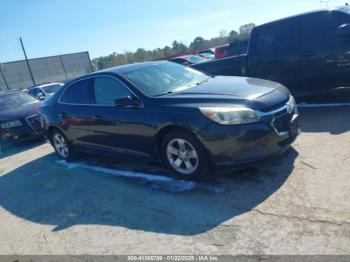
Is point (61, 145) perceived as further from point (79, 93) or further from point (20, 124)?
point (20, 124)

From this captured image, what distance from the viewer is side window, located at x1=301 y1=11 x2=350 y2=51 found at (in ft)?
21.8

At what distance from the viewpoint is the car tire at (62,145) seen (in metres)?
6.95

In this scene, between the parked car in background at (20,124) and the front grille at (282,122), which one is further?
the parked car in background at (20,124)

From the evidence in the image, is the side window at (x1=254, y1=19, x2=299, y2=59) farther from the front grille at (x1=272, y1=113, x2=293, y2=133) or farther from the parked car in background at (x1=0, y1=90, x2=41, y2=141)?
the parked car in background at (x1=0, y1=90, x2=41, y2=141)

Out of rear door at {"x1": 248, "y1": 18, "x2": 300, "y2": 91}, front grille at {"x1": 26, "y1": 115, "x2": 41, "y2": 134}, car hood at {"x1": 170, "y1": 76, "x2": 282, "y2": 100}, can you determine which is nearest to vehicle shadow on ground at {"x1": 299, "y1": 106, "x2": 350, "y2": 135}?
rear door at {"x1": 248, "y1": 18, "x2": 300, "y2": 91}

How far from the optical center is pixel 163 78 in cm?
548

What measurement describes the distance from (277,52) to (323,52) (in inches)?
38.4

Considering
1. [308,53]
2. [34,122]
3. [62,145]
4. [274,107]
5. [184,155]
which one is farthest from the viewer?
[34,122]

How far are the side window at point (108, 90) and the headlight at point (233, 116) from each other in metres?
1.56

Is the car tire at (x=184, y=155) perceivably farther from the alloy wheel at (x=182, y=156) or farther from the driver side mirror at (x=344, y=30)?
the driver side mirror at (x=344, y=30)

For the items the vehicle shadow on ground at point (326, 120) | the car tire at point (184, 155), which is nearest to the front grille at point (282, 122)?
the car tire at point (184, 155)

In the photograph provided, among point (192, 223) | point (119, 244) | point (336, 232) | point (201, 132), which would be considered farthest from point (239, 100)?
point (119, 244)

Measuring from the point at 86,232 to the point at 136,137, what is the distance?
160cm

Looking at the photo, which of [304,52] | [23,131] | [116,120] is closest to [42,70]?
[23,131]
